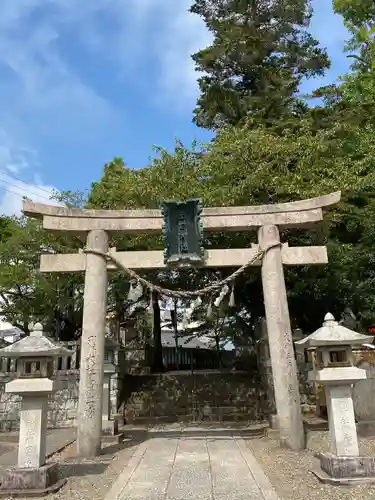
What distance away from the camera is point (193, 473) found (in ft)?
20.5

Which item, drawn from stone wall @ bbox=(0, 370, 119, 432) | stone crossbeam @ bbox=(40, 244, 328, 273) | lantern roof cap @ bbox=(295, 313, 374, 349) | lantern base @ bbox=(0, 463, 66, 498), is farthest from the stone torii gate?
stone wall @ bbox=(0, 370, 119, 432)

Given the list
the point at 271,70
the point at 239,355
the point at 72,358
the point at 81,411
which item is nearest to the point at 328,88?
the point at 271,70

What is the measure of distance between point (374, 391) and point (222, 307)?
6636mm

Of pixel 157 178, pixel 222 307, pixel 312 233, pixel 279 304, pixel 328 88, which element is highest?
pixel 328 88

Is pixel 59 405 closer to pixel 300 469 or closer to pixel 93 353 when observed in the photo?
pixel 93 353

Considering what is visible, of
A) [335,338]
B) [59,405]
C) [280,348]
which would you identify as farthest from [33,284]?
[335,338]

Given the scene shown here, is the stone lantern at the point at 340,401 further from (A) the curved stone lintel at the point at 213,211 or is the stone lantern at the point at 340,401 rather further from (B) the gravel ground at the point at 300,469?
(A) the curved stone lintel at the point at 213,211

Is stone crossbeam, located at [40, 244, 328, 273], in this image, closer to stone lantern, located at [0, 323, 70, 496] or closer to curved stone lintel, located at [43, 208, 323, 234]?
curved stone lintel, located at [43, 208, 323, 234]

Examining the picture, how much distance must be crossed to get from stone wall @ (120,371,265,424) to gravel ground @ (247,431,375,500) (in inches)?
163

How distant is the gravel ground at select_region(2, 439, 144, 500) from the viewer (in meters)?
5.56

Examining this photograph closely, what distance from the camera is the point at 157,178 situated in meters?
13.1

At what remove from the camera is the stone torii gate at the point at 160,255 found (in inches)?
331

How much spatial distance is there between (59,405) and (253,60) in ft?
55.2

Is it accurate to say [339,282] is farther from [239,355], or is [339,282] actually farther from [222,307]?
[239,355]
